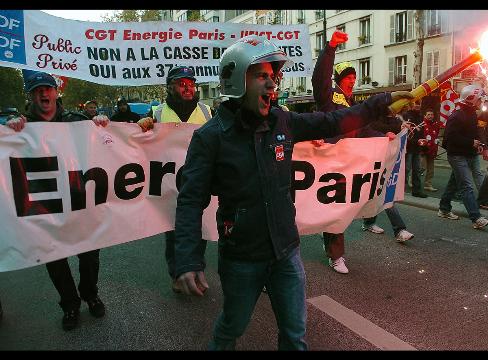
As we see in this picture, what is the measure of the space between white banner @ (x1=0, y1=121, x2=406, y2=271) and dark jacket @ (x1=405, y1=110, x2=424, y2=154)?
509 cm

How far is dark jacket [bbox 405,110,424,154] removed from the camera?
31.2ft

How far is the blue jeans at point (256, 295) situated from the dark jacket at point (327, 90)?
5.23 ft

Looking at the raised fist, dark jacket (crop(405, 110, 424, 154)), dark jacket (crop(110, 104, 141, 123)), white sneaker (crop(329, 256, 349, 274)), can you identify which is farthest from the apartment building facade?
the raised fist

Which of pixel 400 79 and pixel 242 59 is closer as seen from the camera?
pixel 242 59

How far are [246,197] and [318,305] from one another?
6.84ft

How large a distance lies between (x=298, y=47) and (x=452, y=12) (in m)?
3.55

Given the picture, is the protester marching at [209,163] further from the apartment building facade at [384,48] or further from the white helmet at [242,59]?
the apartment building facade at [384,48]

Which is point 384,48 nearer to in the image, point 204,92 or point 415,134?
point 415,134

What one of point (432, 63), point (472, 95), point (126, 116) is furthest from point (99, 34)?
point (432, 63)

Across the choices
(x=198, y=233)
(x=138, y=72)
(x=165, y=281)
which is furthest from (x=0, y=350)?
(x=138, y=72)

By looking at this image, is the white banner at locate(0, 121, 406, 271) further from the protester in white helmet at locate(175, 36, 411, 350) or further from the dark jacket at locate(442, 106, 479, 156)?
the dark jacket at locate(442, 106, 479, 156)

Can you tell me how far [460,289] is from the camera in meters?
4.29

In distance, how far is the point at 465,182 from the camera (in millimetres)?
6602
